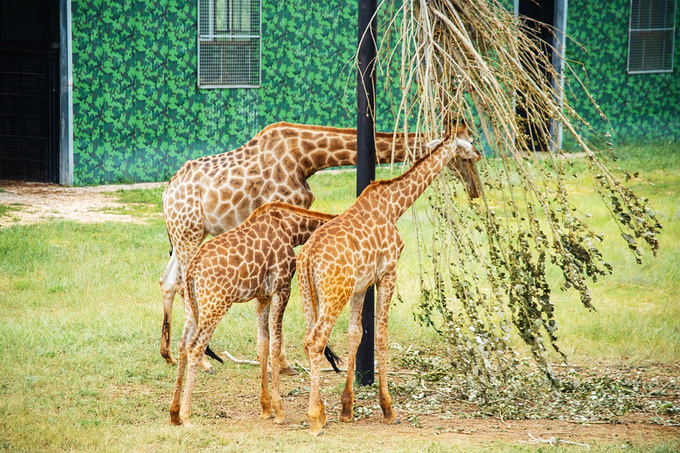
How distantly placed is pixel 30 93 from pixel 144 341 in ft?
23.4

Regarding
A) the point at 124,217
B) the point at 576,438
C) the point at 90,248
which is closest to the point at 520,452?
the point at 576,438

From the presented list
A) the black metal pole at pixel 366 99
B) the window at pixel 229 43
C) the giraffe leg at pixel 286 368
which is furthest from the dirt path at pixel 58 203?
the black metal pole at pixel 366 99

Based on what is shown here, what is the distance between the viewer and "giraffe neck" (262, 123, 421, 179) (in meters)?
6.20

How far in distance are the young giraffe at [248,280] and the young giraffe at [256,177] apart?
791 mm

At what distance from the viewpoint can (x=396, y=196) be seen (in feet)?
18.6

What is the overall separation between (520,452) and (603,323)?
3.12 meters

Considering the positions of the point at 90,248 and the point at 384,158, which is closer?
the point at 384,158

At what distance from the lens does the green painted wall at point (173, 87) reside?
12.8m

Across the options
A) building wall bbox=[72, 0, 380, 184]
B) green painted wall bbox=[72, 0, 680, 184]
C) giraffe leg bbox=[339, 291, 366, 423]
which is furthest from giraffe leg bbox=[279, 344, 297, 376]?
building wall bbox=[72, 0, 380, 184]

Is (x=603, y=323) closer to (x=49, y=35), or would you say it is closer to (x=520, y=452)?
(x=520, y=452)

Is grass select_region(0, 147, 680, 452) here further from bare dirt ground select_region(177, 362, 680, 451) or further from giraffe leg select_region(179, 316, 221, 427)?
giraffe leg select_region(179, 316, 221, 427)

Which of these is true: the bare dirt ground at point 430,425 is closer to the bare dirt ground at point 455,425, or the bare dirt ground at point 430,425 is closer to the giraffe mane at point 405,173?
the bare dirt ground at point 455,425

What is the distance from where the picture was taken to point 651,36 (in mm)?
17328

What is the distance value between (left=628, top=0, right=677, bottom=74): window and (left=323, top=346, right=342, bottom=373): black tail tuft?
1252 cm
